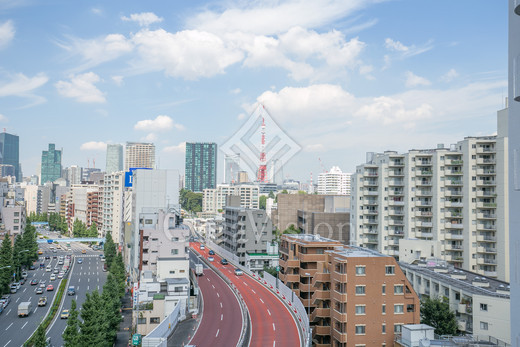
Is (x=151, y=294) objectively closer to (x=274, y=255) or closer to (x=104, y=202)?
(x=274, y=255)

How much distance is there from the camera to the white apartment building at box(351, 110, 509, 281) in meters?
44.1

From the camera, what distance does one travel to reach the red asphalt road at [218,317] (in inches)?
1064

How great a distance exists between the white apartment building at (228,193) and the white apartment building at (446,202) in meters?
86.3

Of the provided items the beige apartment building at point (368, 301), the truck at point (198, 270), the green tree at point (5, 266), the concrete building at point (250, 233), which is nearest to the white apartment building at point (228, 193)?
the concrete building at point (250, 233)

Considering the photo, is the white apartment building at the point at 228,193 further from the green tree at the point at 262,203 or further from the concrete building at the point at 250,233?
the concrete building at the point at 250,233

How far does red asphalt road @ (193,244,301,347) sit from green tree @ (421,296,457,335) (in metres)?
9.41

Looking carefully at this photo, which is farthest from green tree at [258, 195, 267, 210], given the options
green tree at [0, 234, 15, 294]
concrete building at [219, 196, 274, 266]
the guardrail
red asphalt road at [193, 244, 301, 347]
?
green tree at [0, 234, 15, 294]

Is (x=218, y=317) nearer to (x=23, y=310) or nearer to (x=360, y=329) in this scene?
(x=360, y=329)

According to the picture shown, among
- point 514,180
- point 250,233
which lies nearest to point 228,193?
point 250,233

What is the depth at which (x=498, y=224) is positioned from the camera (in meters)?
43.7

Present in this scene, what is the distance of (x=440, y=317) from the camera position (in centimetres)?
2972

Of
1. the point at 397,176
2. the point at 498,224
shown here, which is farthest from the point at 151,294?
the point at 498,224

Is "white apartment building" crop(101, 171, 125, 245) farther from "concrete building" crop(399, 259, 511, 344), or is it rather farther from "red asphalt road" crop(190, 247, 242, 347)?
"concrete building" crop(399, 259, 511, 344)

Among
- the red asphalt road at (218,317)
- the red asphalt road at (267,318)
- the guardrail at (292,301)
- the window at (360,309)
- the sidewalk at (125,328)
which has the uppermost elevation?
the window at (360,309)
